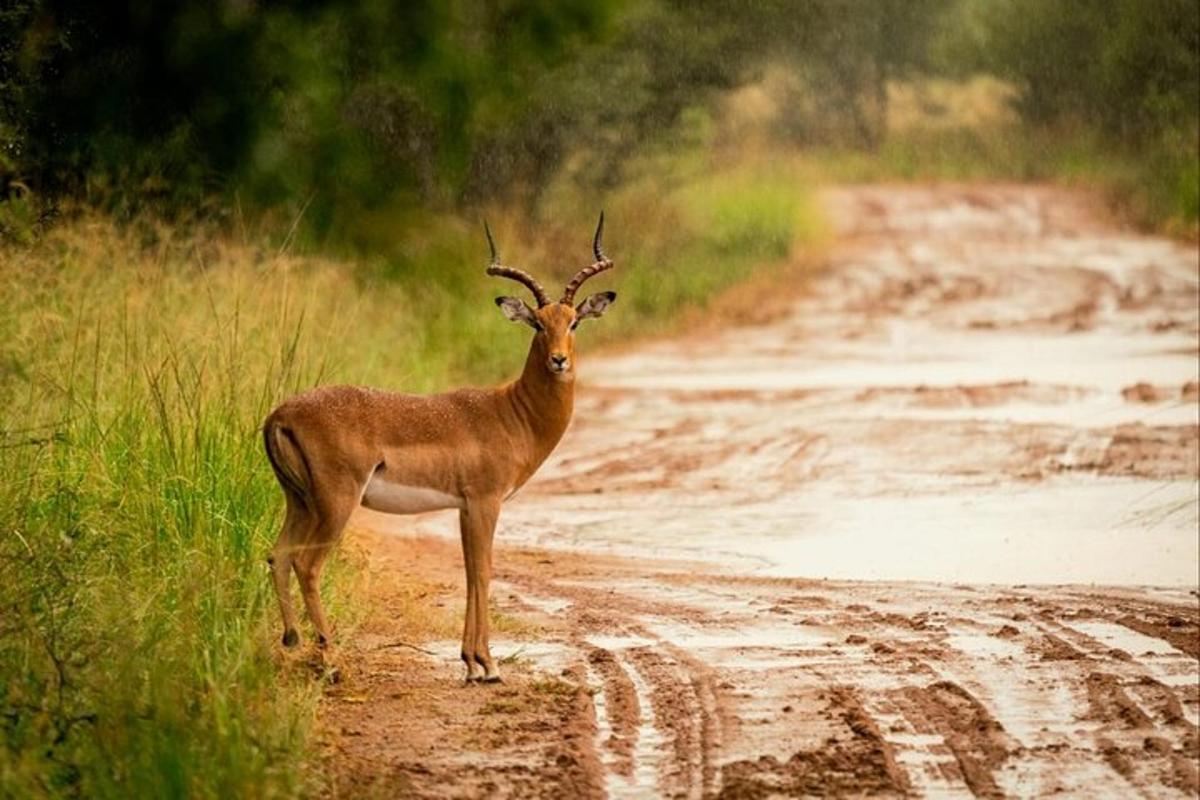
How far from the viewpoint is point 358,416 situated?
9.30 meters

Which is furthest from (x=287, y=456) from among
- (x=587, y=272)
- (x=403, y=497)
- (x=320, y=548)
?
(x=587, y=272)

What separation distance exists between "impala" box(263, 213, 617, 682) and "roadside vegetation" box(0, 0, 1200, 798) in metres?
0.34

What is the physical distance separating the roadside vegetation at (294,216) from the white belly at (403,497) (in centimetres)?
61

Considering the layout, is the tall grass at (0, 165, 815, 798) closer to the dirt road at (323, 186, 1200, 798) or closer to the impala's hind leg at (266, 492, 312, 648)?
the impala's hind leg at (266, 492, 312, 648)

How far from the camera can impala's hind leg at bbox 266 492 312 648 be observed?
30.5ft

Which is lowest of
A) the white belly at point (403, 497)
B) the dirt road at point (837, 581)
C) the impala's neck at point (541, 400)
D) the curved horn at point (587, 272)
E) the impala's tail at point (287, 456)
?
the dirt road at point (837, 581)

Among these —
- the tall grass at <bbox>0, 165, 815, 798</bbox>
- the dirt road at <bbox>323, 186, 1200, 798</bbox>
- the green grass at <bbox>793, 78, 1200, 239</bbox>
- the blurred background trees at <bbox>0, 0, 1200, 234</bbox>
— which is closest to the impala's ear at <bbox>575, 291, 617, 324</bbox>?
the dirt road at <bbox>323, 186, 1200, 798</bbox>

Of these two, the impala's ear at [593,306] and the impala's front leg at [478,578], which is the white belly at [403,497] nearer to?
the impala's front leg at [478,578]

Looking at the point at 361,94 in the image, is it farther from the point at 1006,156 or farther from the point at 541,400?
the point at 1006,156

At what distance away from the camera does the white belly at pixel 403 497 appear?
9352 millimetres

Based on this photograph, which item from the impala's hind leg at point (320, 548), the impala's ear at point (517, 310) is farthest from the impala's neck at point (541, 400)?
the impala's hind leg at point (320, 548)

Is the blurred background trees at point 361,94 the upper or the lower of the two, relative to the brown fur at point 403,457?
upper

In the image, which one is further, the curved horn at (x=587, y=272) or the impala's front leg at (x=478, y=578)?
the curved horn at (x=587, y=272)

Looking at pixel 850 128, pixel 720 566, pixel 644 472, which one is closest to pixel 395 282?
pixel 644 472
